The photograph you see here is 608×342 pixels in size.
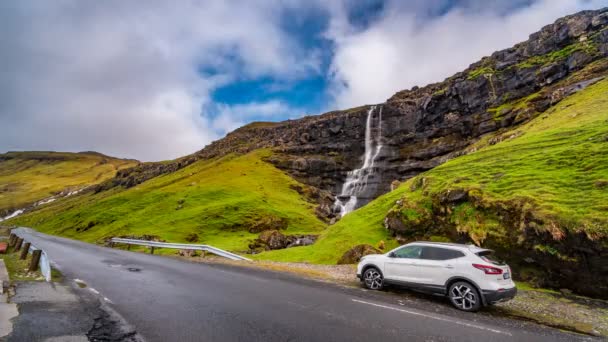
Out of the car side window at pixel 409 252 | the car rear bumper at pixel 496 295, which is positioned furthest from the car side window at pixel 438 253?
the car rear bumper at pixel 496 295

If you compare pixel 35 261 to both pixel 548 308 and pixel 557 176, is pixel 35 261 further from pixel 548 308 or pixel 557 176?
pixel 557 176

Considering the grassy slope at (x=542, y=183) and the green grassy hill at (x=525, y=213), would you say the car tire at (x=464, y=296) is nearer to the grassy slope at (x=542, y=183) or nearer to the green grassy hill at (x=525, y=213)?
the green grassy hill at (x=525, y=213)

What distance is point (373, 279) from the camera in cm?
1419

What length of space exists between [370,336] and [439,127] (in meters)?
84.4

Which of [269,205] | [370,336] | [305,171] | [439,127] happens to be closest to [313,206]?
[269,205]

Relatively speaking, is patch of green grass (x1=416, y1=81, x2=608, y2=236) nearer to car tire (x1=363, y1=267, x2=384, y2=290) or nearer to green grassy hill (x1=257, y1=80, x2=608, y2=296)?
green grassy hill (x1=257, y1=80, x2=608, y2=296)

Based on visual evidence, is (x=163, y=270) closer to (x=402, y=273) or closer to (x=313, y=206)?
(x=402, y=273)

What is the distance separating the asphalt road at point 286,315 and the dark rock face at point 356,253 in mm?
A: 7159

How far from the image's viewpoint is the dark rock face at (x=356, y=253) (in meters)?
21.4

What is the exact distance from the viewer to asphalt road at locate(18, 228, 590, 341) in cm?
786

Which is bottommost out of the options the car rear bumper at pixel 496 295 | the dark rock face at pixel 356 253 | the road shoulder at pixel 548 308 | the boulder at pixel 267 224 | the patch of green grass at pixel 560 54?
the road shoulder at pixel 548 308

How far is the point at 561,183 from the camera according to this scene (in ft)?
58.7

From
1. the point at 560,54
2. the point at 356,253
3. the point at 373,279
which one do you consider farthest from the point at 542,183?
the point at 560,54

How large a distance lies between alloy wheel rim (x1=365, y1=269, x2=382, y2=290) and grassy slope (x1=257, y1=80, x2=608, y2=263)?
8.44 metres
